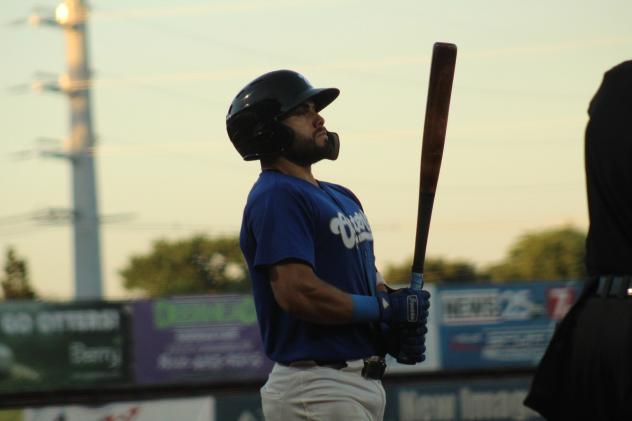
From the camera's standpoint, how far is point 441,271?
228 ft

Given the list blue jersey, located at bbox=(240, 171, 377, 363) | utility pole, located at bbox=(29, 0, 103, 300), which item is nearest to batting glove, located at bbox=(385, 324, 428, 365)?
blue jersey, located at bbox=(240, 171, 377, 363)

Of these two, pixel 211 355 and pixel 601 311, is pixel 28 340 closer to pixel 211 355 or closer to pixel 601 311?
pixel 211 355

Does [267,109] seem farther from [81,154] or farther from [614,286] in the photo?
[81,154]

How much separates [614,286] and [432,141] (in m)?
1.13

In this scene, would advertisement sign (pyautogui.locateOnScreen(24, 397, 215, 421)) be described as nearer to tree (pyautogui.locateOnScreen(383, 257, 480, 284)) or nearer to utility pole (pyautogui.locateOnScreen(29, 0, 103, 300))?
utility pole (pyautogui.locateOnScreen(29, 0, 103, 300))

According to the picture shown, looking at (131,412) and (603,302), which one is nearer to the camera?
(603,302)

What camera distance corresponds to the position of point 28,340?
2117cm

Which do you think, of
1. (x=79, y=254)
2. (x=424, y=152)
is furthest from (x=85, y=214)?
(x=424, y=152)

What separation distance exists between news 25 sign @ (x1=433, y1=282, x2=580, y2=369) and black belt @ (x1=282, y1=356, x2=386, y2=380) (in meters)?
16.7

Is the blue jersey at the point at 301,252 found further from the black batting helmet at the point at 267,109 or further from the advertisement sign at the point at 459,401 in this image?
the advertisement sign at the point at 459,401

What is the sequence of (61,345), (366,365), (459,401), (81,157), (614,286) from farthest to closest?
(81,157) → (61,345) → (459,401) → (366,365) → (614,286)

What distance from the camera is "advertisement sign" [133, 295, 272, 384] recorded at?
2092 centimetres

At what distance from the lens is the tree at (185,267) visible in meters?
70.6

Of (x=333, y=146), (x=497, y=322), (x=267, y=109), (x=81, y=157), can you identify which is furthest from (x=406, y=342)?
(x=81, y=157)
